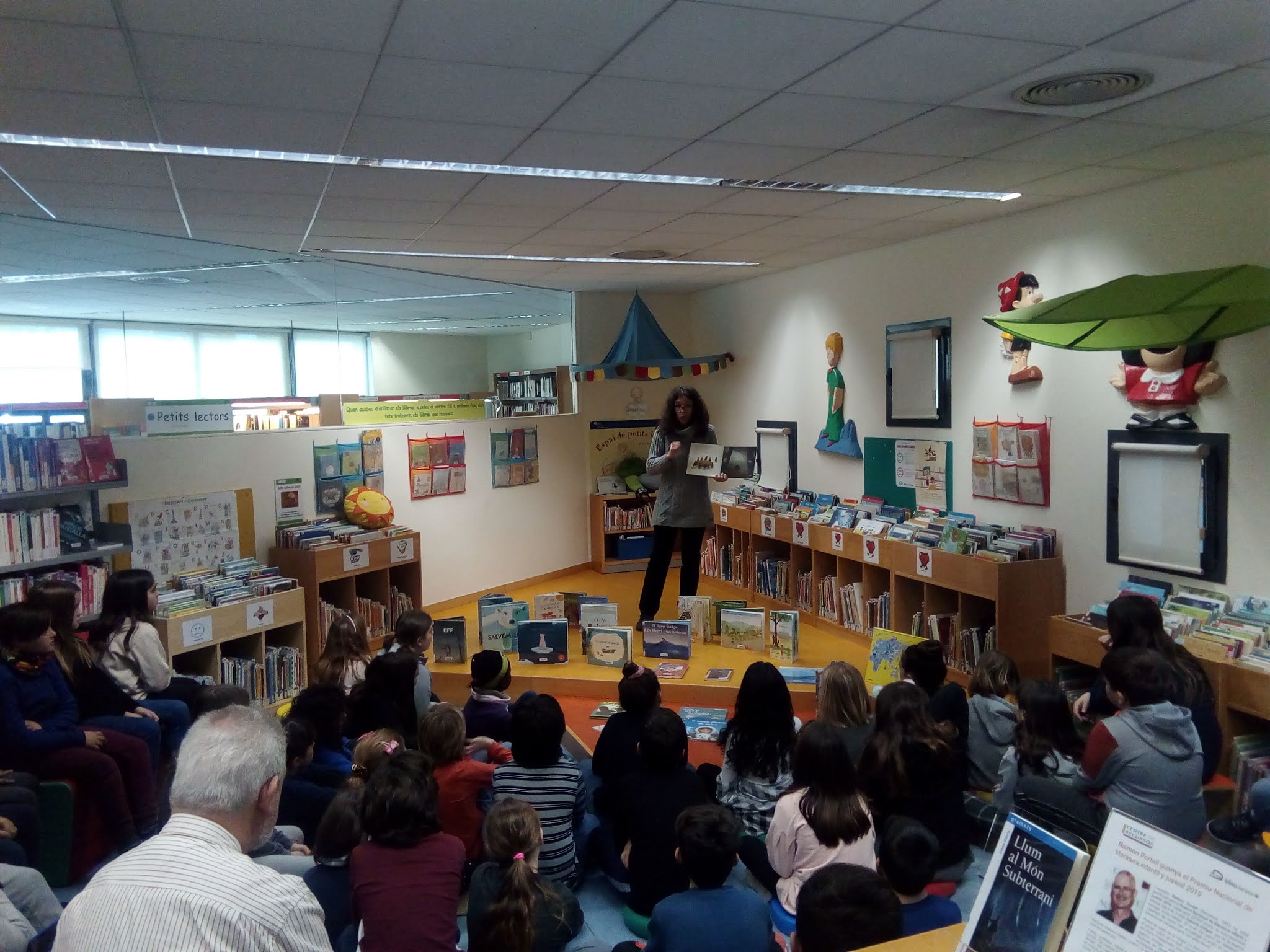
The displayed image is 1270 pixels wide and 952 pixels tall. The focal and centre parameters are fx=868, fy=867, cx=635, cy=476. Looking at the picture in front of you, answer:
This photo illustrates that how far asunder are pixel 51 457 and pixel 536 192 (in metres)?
2.71

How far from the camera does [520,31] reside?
231 cm

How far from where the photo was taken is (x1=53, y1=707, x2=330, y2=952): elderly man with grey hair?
1.34 metres

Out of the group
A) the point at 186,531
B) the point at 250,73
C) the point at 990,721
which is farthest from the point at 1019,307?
the point at 186,531

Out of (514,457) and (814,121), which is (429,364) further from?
(814,121)

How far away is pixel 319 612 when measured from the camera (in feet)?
17.9

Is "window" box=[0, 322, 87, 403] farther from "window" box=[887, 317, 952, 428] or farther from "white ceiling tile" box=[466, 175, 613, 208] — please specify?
"window" box=[887, 317, 952, 428]

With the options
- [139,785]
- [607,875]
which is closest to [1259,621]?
[607,875]

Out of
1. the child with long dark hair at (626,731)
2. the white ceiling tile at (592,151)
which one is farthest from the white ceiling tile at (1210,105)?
the child with long dark hair at (626,731)

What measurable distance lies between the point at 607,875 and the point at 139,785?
1.96 metres

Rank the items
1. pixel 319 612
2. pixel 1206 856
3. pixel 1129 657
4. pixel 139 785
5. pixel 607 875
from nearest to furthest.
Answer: pixel 1206 856
pixel 1129 657
pixel 607 875
pixel 139 785
pixel 319 612

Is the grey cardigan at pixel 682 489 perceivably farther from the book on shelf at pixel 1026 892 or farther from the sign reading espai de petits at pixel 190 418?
the book on shelf at pixel 1026 892

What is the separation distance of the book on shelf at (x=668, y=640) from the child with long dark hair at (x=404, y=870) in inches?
118

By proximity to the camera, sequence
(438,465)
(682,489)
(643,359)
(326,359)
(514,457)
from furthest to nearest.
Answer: (326,359)
(643,359)
(514,457)
(438,465)
(682,489)

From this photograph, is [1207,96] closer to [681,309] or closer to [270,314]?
[681,309]
